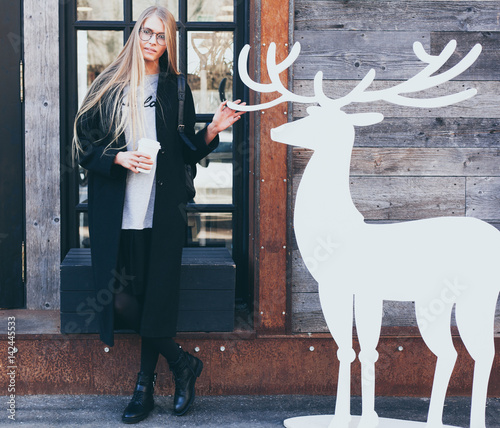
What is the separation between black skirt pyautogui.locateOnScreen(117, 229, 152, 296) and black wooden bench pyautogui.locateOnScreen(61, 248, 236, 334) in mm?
343

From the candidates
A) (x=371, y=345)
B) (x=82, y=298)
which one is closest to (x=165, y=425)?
(x=82, y=298)

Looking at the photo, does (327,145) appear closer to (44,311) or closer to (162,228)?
(162,228)

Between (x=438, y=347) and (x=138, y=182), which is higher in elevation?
(x=138, y=182)

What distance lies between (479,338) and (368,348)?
431mm

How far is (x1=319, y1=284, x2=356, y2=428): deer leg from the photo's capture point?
247 cm

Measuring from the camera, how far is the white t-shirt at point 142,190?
266cm

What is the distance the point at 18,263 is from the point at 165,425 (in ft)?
4.42

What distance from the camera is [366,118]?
2393mm

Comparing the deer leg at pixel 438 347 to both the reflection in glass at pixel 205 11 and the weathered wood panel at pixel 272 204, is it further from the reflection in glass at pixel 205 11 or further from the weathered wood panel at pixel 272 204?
the reflection in glass at pixel 205 11

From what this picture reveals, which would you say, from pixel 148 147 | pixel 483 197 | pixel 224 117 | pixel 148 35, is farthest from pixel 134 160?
pixel 483 197

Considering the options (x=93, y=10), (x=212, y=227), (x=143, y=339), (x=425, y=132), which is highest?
(x=93, y=10)

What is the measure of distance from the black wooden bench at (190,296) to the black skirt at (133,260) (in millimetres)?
343

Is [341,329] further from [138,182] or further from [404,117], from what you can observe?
[404,117]

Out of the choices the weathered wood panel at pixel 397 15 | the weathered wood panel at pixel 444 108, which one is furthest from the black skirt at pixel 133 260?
the weathered wood panel at pixel 397 15
